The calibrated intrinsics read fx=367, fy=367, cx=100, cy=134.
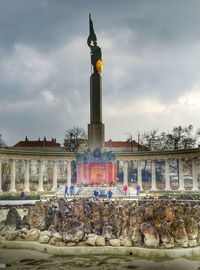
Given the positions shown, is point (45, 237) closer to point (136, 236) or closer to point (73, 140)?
point (136, 236)

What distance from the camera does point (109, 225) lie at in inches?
1267

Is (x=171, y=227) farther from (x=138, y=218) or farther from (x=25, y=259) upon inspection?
(x=25, y=259)

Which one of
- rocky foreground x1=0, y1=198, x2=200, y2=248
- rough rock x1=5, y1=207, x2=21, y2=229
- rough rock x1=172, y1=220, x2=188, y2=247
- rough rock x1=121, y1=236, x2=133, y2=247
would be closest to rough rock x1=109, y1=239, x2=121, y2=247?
rocky foreground x1=0, y1=198, x2=200, y2=248

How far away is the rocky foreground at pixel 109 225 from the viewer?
1172 inches

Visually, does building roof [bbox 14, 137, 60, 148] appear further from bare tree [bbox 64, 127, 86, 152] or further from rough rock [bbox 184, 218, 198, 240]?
rough rock [bbox 184, 218, 198, 240]

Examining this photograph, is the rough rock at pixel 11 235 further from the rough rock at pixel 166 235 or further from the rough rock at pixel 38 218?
the rough rock at pixel 166 235

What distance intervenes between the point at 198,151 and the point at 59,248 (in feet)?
160

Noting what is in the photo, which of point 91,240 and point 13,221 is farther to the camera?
point 13,221

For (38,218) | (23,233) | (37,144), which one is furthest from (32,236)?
(37,144)

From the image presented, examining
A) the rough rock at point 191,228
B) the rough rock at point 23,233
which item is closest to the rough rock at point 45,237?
the rough rock at point 23,233

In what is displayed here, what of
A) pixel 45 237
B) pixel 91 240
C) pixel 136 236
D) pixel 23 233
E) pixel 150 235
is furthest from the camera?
pixel 23 233

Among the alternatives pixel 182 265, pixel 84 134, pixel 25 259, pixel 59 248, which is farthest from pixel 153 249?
pixel 84 134

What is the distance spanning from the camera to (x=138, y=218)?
31484mm

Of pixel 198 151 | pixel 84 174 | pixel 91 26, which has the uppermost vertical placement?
pixel 91 26
